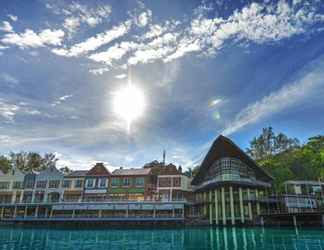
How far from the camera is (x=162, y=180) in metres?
42.8

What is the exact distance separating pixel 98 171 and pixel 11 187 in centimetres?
1791

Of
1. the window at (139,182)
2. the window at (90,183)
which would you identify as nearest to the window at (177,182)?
the window at (139,182)

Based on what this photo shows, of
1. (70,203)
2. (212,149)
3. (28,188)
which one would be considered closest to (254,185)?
(212,149)

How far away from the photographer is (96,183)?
44.9 meters

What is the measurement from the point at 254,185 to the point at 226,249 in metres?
23.3

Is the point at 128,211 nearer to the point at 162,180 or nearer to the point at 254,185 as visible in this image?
the point at 162,180

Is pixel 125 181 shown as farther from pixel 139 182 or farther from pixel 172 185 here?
pixel 172 185

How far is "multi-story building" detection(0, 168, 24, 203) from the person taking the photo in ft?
158

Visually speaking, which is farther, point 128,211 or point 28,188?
point 28,188

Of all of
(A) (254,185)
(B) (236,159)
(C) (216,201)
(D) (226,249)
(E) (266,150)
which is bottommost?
(D) (226,249)

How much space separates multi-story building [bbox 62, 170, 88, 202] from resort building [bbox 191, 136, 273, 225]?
65.4 ft

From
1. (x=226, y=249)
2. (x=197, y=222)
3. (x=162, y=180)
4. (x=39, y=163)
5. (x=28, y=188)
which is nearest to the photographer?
(x=226, y=249)

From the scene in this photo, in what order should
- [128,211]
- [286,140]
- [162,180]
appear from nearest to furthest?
1. [128,211]
2. [162,180]
3. [286,140]

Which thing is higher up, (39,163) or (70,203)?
(39,163)
